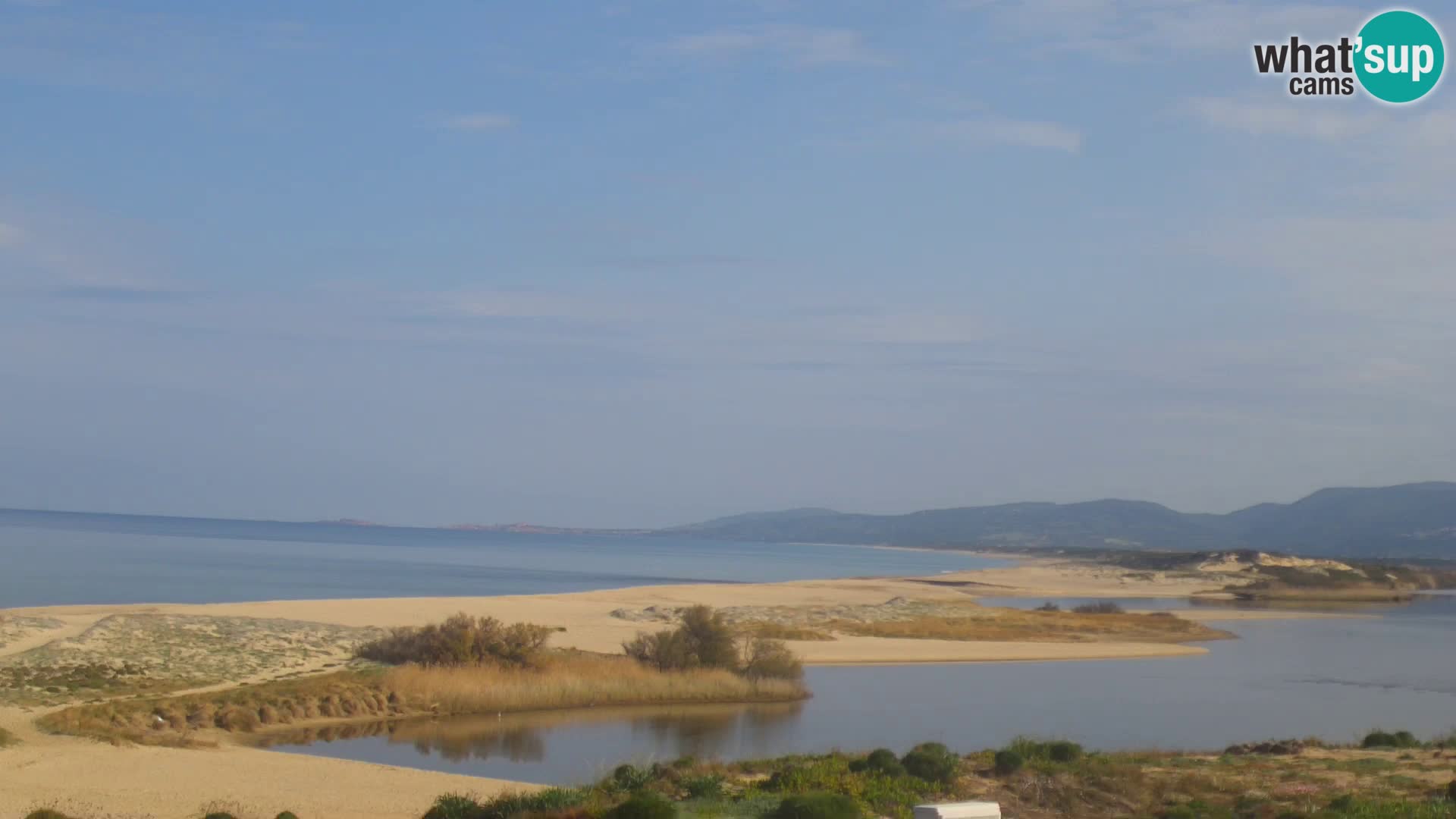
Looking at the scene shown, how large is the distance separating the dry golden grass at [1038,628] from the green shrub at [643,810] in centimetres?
3746

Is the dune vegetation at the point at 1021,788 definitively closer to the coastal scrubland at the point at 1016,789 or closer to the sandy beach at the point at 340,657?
the coastal scrubland at the point at 1016,789

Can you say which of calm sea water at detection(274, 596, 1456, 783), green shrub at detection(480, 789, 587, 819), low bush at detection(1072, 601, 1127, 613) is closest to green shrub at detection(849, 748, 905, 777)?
calm sea water at detection(274, 596, 1456, 783)

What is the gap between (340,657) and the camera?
33688mm

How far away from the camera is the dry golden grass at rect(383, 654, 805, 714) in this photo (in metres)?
30.1

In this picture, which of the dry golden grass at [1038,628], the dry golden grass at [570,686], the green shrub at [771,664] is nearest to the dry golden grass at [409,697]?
the dry golden grass at [570,686]

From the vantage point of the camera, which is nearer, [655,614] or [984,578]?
[655,614]

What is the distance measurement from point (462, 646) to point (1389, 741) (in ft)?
63.0

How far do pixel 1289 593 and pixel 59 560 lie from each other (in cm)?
7927

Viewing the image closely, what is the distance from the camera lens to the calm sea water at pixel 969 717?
2567 centimetres

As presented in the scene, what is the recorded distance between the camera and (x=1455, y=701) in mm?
35875

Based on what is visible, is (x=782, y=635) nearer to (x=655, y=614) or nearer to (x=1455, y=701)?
(x=655, y=614)

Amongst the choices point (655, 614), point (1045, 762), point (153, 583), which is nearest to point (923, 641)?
point (655, 614)

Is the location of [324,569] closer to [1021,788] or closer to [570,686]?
[570,686]

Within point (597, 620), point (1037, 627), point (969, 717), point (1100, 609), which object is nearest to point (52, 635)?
point (597, 620)
